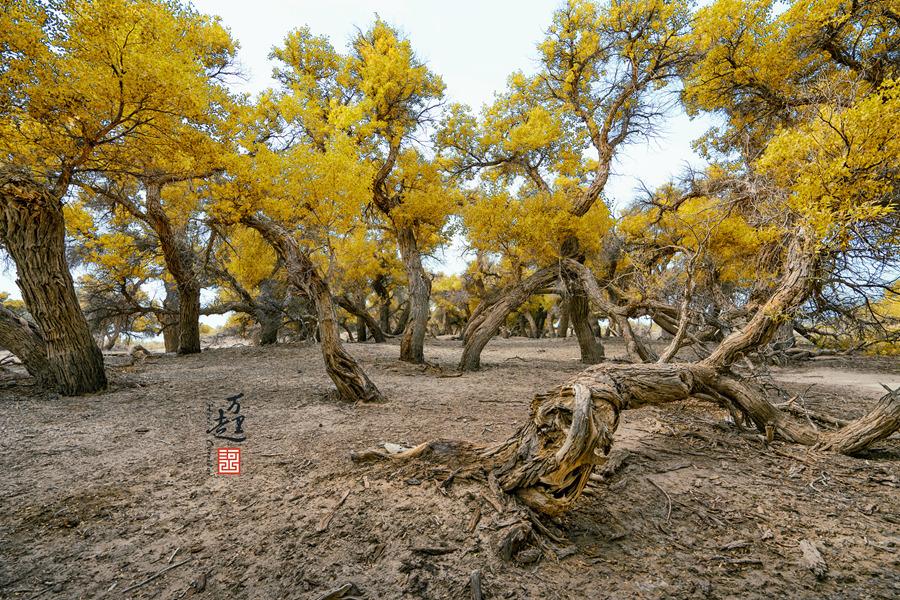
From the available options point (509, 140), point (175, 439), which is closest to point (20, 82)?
point (175, 439)

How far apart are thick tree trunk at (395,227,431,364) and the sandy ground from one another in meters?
4.45

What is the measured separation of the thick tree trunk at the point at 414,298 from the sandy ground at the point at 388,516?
4452 millimetres

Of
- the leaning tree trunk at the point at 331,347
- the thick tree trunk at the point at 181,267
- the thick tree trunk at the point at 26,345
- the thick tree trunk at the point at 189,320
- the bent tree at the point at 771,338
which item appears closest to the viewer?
the bent tree at the point at 771,338

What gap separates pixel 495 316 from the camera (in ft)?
28.3

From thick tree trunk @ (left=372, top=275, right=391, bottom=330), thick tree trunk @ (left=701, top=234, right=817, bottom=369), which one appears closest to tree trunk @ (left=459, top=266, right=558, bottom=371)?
thick tree trunk @ (left=701, top=234, right=817, bottom=369)

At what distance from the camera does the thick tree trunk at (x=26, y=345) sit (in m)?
5.02

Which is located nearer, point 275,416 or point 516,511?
point 516,511

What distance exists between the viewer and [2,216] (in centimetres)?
474

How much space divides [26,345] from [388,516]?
604cm

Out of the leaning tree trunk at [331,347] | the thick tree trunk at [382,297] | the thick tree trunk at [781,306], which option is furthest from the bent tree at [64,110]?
the thick tree trunk at [382,297]

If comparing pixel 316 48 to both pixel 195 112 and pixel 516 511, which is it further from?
pixel 516 511

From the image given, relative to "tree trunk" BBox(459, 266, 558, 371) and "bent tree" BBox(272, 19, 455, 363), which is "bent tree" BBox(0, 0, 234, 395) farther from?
"tree trunk" BBox(459, 266, 558, 371)

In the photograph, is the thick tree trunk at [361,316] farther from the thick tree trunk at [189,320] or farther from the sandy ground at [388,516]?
the sandy ground at [388,516]

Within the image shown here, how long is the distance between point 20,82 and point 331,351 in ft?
15.2
